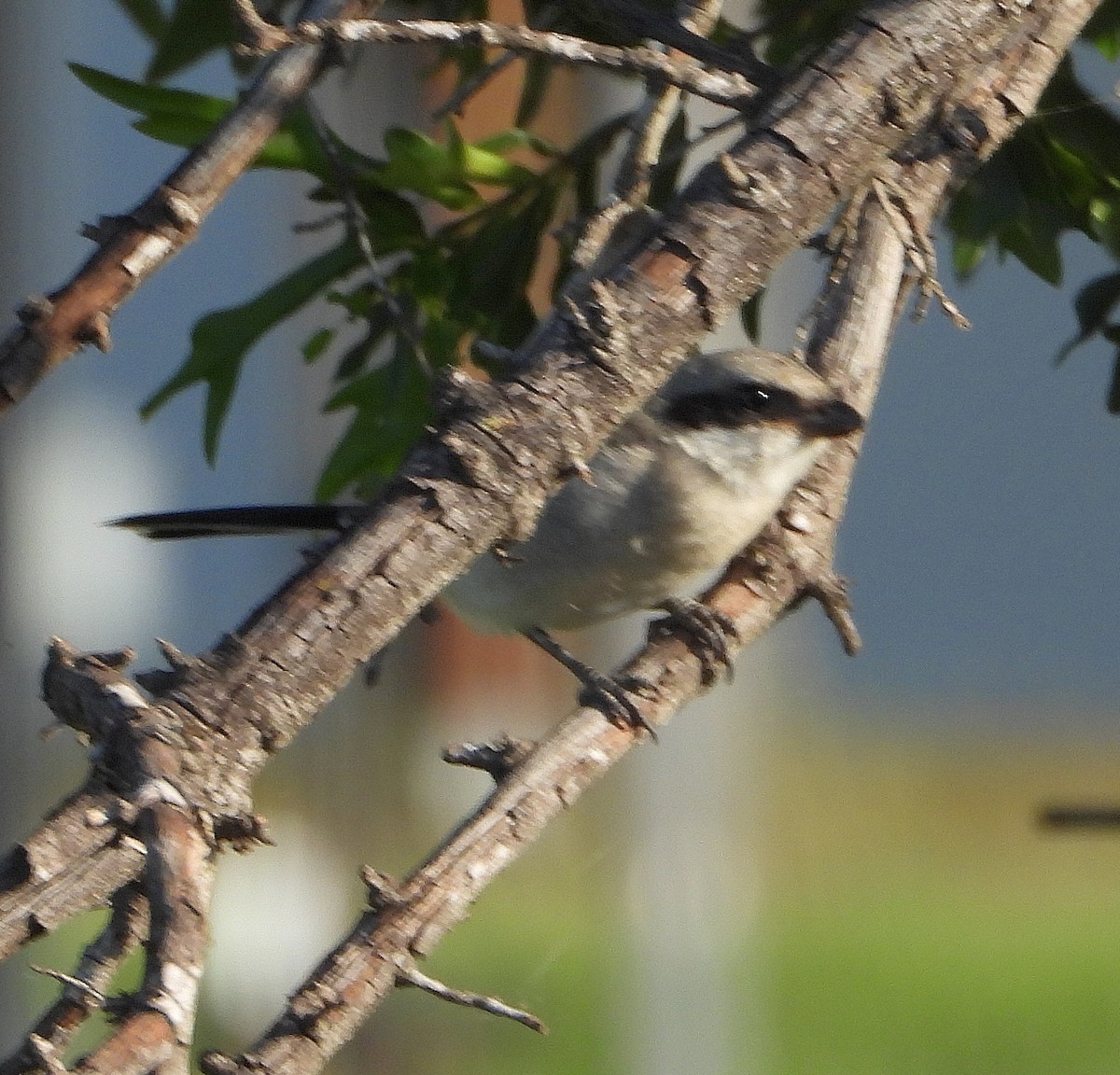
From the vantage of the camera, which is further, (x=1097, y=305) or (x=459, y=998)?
(x=1097, y=305)

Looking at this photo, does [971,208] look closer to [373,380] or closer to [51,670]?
[373,380]

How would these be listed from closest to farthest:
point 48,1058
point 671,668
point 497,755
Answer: point 48,1058 < point 497,755 < point 671,668

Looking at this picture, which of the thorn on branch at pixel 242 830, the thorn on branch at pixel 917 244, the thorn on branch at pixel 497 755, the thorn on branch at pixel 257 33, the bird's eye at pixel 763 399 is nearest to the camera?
the thorn on branch at pixel 242 830

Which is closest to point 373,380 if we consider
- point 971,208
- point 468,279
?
point 468,279

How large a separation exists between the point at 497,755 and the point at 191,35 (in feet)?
2.49

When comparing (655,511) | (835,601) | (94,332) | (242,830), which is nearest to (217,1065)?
(242,830)

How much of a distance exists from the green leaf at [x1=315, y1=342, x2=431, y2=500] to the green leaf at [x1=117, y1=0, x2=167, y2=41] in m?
0.40

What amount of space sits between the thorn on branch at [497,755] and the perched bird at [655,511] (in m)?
0.50

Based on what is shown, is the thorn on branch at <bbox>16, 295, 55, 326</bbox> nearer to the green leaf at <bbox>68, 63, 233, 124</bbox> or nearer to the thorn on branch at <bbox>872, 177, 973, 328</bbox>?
the green leaf at <bbox>68, 63, 233, 124</bbox>

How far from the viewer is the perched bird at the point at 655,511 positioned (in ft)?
5.66

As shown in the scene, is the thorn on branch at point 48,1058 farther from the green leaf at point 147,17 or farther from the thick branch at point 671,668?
the green leaf at point 147,17

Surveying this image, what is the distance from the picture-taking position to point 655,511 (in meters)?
1.81

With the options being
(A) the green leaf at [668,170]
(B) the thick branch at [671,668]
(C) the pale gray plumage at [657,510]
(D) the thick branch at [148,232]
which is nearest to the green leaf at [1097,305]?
(B) the thick branch at [671,668]

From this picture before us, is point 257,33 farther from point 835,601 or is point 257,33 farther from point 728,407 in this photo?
point 728,407
